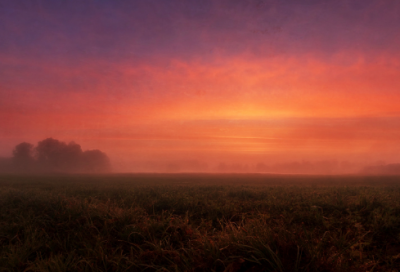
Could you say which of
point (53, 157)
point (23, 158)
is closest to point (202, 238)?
point (53, 157)

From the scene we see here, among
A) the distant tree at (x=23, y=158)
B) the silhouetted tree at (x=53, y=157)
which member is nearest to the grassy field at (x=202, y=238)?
the silhouetted tree at (x=53, y=157)

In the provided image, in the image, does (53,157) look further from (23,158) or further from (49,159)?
(23,158)

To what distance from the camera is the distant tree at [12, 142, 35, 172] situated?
80812 mm

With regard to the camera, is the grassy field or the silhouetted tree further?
the silhouetted tree

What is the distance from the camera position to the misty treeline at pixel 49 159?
261ft

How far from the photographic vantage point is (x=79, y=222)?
21.3 ft

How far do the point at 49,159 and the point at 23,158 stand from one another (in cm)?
1108

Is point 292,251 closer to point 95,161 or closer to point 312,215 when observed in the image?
point 312,215

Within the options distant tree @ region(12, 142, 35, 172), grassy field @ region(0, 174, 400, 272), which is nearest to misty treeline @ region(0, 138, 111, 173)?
distant tree @ region(12, 142, 35, 172)

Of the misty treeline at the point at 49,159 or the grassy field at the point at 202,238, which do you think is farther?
→ the misty treeline at the point at 49,159

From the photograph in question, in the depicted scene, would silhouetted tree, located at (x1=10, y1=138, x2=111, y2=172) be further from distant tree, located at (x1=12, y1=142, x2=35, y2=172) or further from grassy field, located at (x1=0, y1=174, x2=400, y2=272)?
grassy field, located at (x1=0, y1=174, x2=400, y2=272)

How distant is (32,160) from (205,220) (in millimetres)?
96247

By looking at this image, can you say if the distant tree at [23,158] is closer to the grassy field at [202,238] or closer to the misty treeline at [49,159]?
the misty treeline at [49,159]

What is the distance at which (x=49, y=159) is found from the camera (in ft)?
262
